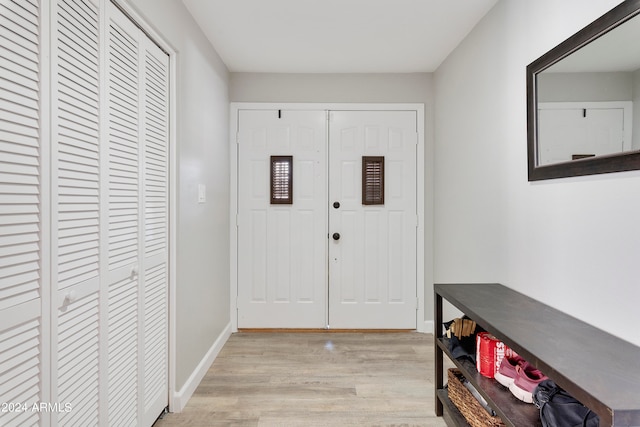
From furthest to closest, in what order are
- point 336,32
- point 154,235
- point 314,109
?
point 314,109
point 336,32
point 154,235

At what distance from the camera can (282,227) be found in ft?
10.8

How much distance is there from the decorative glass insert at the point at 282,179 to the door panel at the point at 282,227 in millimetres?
42

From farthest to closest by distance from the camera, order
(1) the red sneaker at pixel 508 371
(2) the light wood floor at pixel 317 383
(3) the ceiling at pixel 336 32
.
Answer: (3) the ceiling at pixel 336 32
(2) the light wood floor at pixel 317 383
(1) the red sneaker at pixel 508 371

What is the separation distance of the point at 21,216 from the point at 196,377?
1688 millimetres

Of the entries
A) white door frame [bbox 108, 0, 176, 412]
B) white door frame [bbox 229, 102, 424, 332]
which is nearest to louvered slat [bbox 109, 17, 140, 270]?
white door frame [bbox 108, 0, 176, 412]

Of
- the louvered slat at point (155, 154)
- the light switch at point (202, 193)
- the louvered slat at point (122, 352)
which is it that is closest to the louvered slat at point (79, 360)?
the louvered slat at point (122, 352)

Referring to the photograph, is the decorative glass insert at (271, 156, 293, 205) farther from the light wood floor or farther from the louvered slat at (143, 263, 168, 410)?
the louvered slat at (143, 263, 168, 410)

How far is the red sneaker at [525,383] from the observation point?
4.42 ft

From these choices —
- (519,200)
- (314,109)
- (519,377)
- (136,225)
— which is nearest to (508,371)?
(519,377)

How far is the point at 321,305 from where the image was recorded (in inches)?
130

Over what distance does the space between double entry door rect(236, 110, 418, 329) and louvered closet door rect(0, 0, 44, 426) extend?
2.20 meters

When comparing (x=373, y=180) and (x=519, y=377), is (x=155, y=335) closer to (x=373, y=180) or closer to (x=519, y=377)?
(x=519, y=377)

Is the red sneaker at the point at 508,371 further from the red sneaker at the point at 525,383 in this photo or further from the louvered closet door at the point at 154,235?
the louvered closet door at the point at 154,235

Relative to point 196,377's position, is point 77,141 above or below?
above
